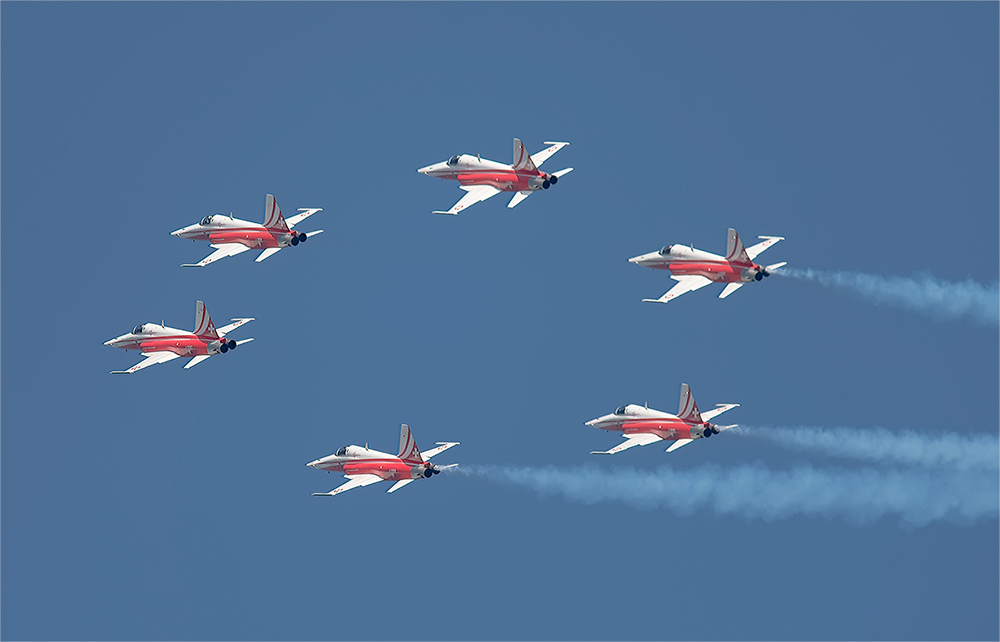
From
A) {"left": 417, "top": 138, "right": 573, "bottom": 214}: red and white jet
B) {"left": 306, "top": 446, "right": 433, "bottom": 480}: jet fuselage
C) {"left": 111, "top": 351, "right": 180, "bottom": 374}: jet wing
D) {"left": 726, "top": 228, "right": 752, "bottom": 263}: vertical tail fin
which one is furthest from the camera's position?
{"left": 111, "top": 351, "right": 180, "bottom": 374}: jet wing

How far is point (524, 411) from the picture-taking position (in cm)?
18725

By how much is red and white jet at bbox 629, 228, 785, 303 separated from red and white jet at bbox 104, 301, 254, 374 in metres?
25.2

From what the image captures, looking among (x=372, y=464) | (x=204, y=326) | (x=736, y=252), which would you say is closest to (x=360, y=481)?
(x=372, y=464)

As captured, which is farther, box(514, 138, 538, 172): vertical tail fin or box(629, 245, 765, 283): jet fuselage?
box(514, 138, 538, 172): vertical tail fin

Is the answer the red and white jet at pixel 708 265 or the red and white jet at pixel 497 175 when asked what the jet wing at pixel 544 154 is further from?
the red and white jet at pixel 708 265

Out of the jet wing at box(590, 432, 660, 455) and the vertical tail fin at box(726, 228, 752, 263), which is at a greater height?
the vertical tail fin at box(726, 228, 752, 263)

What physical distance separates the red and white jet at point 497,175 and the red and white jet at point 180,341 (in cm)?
1567

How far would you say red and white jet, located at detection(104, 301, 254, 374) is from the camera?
12306 centimetres

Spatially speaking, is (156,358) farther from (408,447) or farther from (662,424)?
(662,424)

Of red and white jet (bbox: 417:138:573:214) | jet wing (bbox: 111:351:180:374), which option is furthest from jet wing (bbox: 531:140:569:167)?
jet wing (bbox: 111:351:180:374)

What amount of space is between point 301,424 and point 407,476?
74.3 m

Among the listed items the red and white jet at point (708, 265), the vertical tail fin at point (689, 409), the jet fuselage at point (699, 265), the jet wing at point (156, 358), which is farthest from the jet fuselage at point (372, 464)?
the jet fuselage at point (699, 265)

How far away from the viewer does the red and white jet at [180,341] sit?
4845 inches

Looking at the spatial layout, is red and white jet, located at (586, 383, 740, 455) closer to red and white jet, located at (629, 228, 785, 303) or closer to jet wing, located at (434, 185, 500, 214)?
red and white jet, located at (629, 228, 785, 303)
